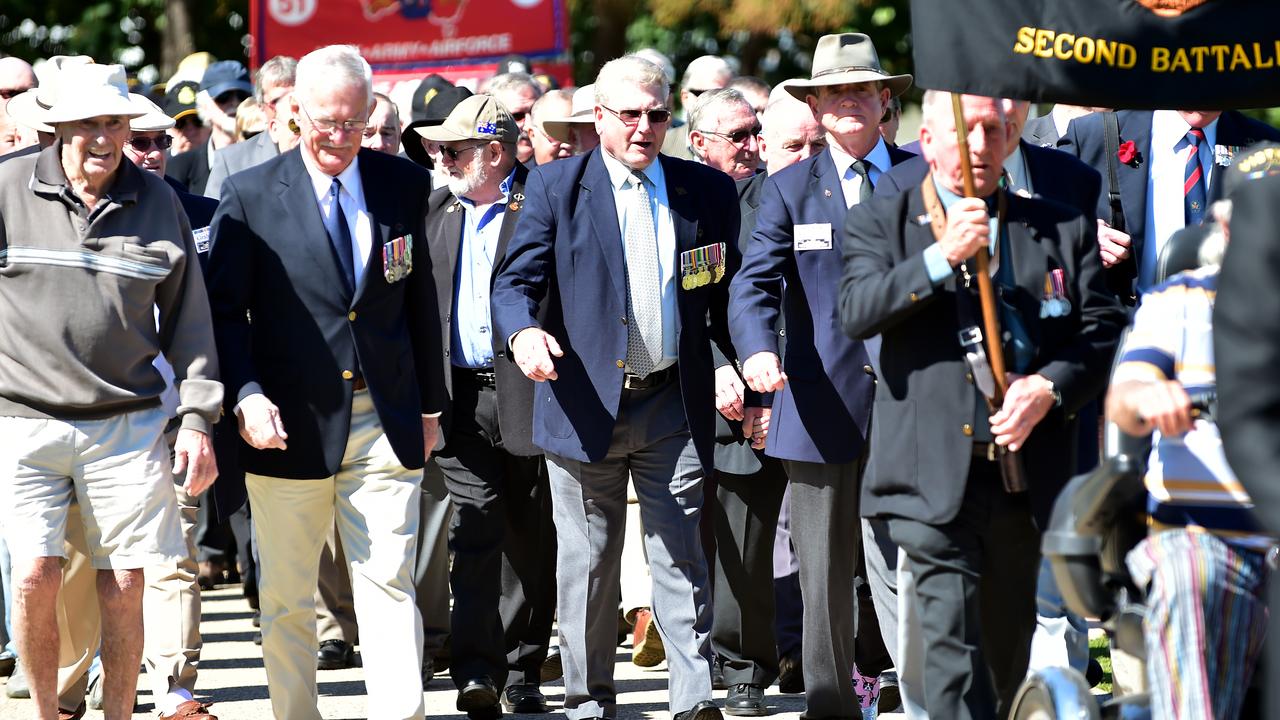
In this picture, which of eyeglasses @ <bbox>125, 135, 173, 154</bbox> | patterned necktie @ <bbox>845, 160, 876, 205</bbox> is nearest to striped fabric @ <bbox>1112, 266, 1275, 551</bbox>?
patterned necktie @ <bbox>845, 160, 876, 205</bbox>

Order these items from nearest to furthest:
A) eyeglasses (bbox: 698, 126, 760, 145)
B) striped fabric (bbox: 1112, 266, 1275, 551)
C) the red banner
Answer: striped fabric (bbox: 1112, 266, 1275, 551), eyeglasses (bbox: 698, 126, 760, 145), the red banner

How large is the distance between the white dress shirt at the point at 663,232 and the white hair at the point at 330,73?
44.4 inches

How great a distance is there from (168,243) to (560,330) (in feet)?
5.30

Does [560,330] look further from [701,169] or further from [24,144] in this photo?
[24,144]

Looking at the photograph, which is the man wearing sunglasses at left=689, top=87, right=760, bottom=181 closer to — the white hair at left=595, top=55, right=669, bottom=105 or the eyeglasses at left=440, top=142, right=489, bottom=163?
the eyeglasses at left=440, top=142, right=489, bottom=163

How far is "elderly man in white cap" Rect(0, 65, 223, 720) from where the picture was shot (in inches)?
272

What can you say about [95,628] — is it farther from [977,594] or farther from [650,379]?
[977,594]

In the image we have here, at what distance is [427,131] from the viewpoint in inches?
350

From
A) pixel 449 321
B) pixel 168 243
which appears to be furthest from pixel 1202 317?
pixel 449 321

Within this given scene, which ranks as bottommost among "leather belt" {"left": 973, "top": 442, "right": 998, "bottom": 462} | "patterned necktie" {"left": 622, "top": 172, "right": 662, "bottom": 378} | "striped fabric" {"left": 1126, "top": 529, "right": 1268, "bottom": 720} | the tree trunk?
"striped fabric" {"left": 1126, "top": 529, "right": 1268, "bottom": 720}

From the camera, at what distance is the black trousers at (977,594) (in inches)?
231

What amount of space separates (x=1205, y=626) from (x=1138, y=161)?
404cm

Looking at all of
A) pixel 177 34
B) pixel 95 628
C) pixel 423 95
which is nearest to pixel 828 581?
pixel 95 628

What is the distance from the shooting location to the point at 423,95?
36.6ft
